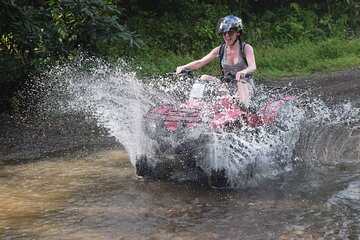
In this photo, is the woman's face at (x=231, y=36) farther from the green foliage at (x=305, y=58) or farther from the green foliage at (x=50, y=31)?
the green foliage at (x=305, y=58)

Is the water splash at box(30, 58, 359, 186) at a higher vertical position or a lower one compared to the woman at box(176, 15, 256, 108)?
lower

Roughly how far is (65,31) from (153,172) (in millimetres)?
3572

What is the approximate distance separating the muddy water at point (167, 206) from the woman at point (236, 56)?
1.25m

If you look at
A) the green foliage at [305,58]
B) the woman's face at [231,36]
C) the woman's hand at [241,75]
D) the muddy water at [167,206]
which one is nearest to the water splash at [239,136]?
the muddy water at [167,206]

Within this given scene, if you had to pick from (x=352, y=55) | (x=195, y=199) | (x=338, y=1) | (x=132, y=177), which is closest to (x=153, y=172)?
(x=132, y=177)

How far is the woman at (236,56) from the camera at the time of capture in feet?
24.2

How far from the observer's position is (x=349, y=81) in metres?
14.3

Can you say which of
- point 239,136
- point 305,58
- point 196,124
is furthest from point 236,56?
point 305,58

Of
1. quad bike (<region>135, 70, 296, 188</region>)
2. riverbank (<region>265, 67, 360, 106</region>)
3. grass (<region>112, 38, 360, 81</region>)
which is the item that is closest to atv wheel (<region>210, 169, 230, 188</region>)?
quad bike (<region>135, 70, 296, 188</region>)

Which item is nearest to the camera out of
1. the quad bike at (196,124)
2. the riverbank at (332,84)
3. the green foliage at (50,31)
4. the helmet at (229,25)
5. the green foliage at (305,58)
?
the quad bike at (196,124)

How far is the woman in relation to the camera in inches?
291

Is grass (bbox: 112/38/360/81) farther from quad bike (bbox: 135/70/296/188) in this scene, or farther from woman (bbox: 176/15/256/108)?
quad bike (bbox: 135/70/296/188)

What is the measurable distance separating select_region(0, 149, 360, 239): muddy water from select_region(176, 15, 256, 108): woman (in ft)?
4.10

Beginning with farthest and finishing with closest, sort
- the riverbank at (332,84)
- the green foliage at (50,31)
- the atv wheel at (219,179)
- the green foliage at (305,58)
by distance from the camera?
the green foliage at (305,58)
the riverbank at (332,84)
the green foliage at (50,31)
the atv wheel at (219,179)
